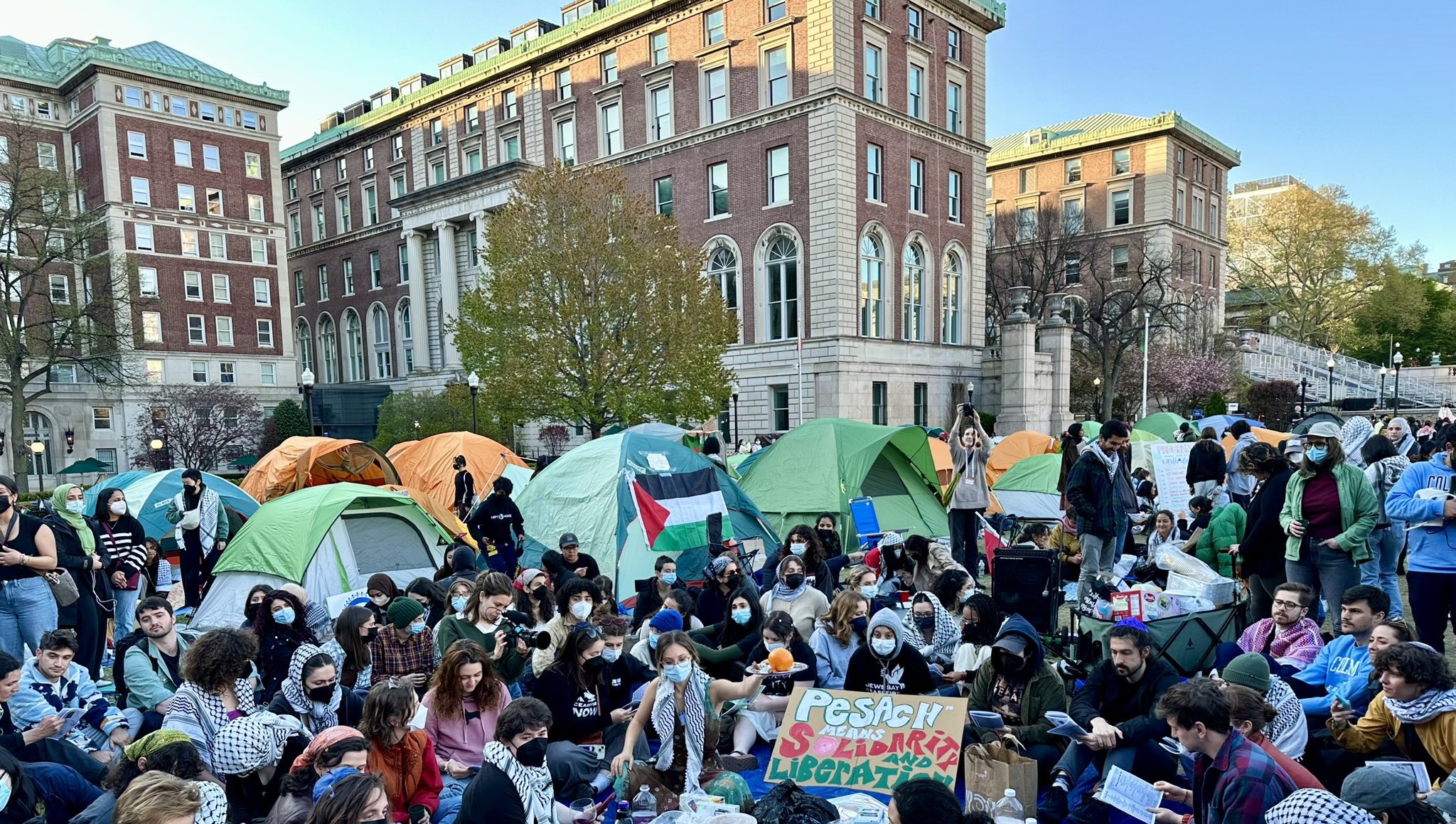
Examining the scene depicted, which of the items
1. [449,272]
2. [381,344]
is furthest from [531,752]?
[381,344]

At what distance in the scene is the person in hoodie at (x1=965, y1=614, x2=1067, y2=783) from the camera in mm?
4859

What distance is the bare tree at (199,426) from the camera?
32.6m

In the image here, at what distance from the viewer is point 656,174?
33.5 m

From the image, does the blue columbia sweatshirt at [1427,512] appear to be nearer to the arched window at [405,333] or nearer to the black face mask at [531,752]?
the black face mask at [531,752]

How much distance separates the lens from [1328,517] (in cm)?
602

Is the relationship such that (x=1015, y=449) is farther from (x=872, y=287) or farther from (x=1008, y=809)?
(x=872, y=287)

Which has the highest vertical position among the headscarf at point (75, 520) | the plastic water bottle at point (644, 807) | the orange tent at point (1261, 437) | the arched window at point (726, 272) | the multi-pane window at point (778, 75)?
the multi-pane window at point (778, 75)

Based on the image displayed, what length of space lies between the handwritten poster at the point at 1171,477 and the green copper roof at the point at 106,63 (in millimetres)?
50304

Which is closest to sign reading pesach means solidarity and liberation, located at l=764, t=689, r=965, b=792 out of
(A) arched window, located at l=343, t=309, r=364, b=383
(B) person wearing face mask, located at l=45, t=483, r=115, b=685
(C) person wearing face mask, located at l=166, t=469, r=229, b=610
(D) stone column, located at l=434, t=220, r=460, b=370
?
(B) person wearing face mask, located at l=45, t=483, r=115, b=685

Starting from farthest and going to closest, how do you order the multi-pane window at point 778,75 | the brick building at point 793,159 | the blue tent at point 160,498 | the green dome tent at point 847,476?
the multi-pane window at point 778,75 < the brick building at point 793,159 < the blue tent at point 160,498 < the green dome tent at point 847,476

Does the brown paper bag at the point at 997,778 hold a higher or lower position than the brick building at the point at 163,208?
lower

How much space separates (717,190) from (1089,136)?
91.5ft

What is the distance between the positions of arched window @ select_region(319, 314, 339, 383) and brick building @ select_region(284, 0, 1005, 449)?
52.6 feet

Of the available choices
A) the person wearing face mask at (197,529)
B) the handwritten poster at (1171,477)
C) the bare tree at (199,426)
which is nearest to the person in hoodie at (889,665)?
the handwritten poster at (1171,477)
